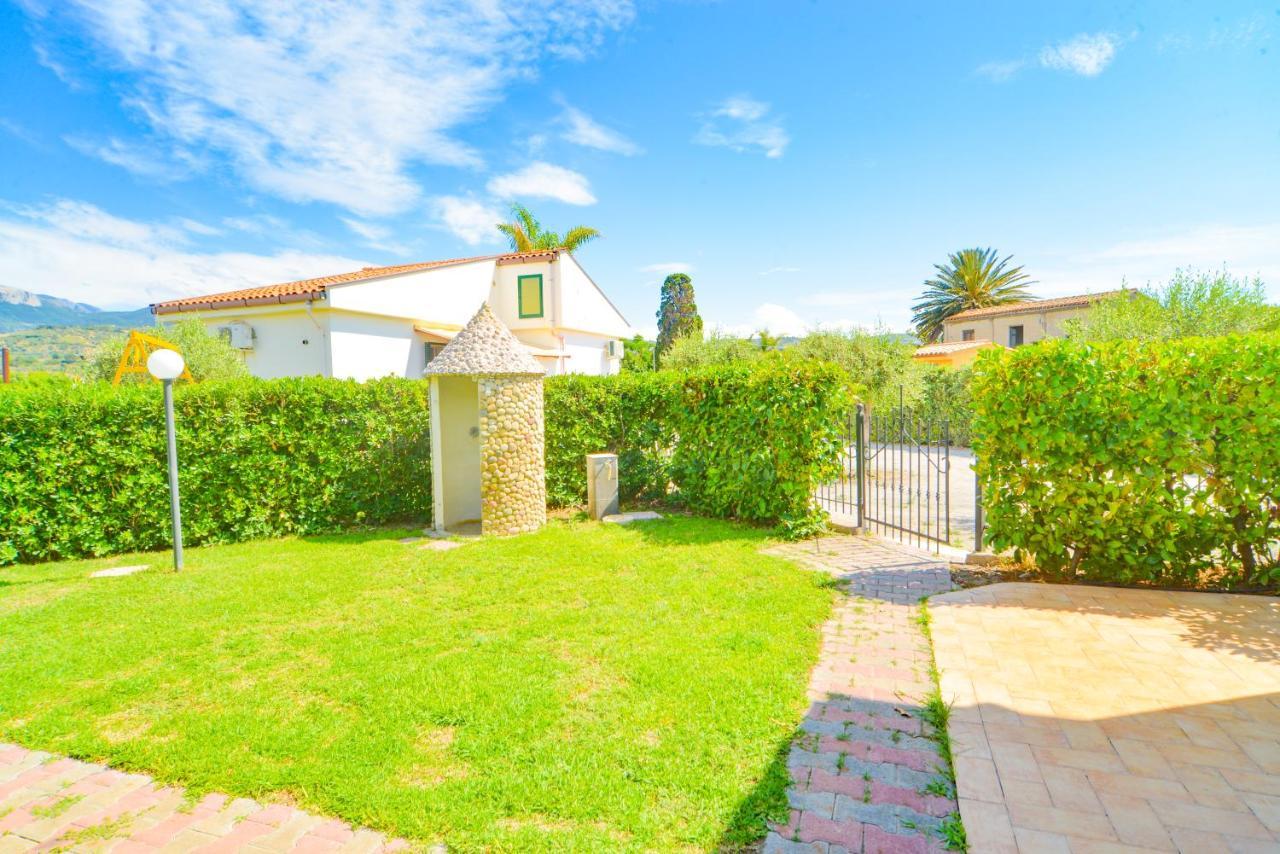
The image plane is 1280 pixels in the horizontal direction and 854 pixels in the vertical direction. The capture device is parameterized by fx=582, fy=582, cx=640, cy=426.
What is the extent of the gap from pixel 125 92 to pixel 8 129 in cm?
381

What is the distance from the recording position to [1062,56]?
980 centimetres

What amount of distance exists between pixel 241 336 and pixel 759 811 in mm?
21349

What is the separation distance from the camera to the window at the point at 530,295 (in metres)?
24.5

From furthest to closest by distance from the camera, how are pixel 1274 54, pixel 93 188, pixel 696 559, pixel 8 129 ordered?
→ pixel 93 188 → pixel 8 129 → pixel 696 559 → pixel 1274 54

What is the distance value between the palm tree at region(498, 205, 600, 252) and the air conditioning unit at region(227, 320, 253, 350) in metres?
17.5

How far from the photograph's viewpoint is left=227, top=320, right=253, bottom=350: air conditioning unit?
738 inches

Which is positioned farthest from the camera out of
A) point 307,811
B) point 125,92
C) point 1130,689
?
point 125,92

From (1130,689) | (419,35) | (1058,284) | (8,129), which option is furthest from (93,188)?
(1058,284)

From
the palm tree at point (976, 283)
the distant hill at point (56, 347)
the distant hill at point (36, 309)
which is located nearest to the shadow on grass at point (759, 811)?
the distant hill at point (56, 347)

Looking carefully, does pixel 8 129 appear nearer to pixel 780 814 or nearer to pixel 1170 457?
pixel 780 814

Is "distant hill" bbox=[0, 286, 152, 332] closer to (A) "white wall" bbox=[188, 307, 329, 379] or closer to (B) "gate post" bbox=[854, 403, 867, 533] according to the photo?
(A) "white wall" bbox=[188, 307, 329, 379]

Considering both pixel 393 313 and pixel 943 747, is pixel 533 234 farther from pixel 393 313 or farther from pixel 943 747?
pixel 943 747

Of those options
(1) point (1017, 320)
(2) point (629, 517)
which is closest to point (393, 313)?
(2) point (629, 517)

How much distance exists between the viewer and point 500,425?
930cm
